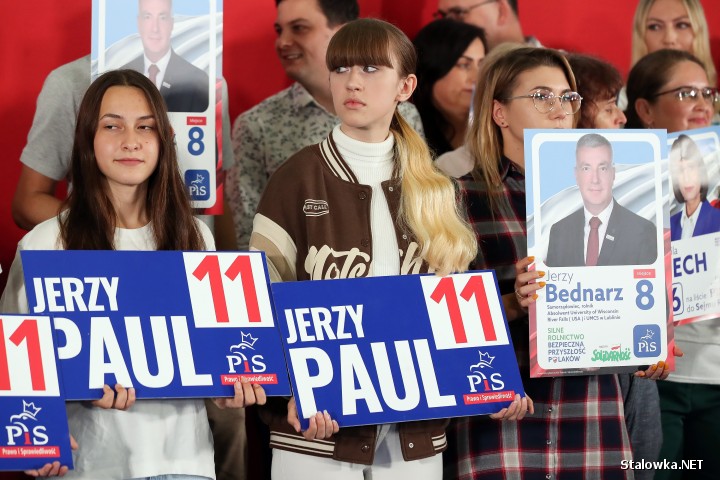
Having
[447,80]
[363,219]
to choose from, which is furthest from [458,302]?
[447,80]

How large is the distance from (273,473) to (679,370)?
1.31 metres

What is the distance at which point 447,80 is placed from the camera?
3.51 meters

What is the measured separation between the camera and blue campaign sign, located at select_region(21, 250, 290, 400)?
6.86ft

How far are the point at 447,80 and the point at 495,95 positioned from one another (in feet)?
2.93

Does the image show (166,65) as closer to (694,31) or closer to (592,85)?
(592,85)

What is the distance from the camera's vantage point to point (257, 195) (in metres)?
3.20

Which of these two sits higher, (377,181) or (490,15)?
(490,15)

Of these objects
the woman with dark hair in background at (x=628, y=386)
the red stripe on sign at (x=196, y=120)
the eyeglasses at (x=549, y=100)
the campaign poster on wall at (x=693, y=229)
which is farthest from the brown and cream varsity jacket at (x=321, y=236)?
the campaign poster on wall at (x=693, y=229)

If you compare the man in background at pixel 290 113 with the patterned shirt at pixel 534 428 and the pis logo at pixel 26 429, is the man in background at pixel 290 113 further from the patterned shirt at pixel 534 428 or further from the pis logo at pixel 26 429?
the pis logo at pixel 26 429

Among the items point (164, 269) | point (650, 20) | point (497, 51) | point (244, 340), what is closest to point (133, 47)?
point (164, 269)

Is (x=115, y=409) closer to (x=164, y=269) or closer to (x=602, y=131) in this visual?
(x=164, y=269)

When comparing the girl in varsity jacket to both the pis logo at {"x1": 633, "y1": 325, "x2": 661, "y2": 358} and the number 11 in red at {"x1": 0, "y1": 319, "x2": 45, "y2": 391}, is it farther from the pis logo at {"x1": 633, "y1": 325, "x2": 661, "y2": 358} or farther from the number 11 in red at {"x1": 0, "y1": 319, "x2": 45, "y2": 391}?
the number 11 in red at {"x1": 0, "y1": 319, "x2": 45, "y2": 391}

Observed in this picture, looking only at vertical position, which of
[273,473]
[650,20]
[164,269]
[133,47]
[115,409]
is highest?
[650,20]

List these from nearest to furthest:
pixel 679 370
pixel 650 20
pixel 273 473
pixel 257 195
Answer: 1. pixel 273 473
2. pixel 679 370
3. pixel 257 195
4. pixel 650 20
